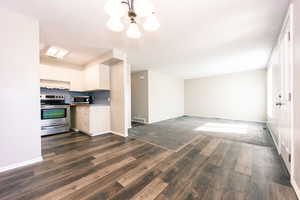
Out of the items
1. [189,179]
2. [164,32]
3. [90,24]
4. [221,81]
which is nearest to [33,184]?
[189,179]

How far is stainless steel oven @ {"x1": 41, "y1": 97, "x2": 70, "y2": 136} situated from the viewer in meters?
Answer: 3.25

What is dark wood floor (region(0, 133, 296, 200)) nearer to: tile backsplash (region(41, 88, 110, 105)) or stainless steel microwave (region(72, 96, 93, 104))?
tile backsplash (region(41, 88, 110, 105))

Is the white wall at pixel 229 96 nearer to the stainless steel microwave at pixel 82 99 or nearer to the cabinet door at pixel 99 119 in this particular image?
the cabinet door at pixel 99 119

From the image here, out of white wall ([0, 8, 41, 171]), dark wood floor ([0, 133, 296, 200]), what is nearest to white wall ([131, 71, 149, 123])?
dark wood floor ([0, 133, 296, 200])

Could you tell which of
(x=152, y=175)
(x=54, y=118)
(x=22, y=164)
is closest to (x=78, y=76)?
(x=54, y=118)

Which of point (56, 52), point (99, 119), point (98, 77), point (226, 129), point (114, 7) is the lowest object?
point (226, 129)

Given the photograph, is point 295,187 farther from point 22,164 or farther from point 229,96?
point 229,96

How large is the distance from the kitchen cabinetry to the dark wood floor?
0.99 meters

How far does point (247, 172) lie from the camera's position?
1600 mm

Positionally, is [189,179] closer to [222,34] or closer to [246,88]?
[222,34]

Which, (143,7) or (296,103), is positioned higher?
(143,7)

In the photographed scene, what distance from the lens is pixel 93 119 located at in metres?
3.36

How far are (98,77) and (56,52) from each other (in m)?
1.21

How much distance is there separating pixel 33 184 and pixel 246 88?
736 cm
